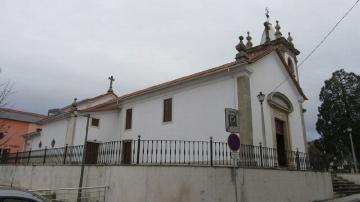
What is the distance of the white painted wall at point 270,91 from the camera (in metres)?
15.9

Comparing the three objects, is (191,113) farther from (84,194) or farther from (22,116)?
(22,116)

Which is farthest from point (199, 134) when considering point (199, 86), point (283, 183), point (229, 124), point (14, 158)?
point (14, 158)

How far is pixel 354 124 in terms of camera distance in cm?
3117

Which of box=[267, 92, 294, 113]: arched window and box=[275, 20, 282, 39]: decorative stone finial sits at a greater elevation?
box=[275, 20, 282, 39]: decorative stone finial

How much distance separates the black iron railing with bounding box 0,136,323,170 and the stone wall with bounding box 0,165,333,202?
47 centimetres

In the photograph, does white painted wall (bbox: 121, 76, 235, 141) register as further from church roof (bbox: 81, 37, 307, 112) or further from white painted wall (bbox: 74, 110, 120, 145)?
white painted wall (bbox: 74, 110, 120, 145)

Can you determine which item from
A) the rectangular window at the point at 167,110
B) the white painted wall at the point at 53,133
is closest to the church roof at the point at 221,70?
the rectangular window at the point at 167,110

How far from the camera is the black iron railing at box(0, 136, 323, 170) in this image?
12.3 meters

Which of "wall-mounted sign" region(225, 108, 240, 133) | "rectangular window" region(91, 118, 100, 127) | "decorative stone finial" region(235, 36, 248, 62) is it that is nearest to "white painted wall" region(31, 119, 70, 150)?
"rectangular window" region(91, 118, 100, 127)

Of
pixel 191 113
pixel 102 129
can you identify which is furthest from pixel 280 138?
pixel 102 129

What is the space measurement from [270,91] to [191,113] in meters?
4.96

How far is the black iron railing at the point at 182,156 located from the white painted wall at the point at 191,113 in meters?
Answer: 0.98

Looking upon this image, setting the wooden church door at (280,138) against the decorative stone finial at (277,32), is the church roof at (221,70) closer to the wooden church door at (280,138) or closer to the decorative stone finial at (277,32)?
the decorative stone finial at (277,32)

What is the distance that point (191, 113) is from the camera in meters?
17.0
